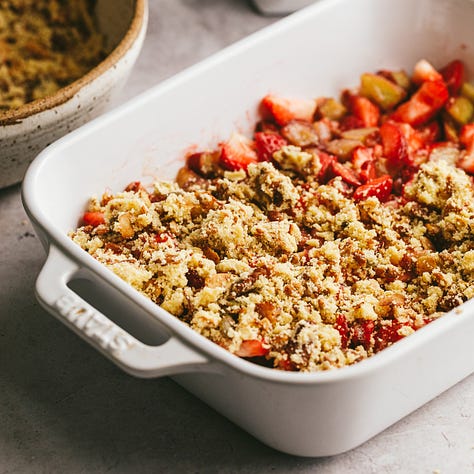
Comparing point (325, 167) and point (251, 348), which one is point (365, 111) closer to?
point (325, 167)

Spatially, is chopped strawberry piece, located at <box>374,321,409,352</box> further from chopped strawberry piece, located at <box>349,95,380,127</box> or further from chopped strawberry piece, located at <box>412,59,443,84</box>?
chopped strawberry piece, located at <box>412,59,443,84</box>

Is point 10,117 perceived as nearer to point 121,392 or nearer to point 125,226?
point 125,226

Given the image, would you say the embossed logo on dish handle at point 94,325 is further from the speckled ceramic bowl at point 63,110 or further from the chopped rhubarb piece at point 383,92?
the chopped rhubarb piece at point 383,92

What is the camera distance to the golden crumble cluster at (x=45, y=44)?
2.31 metres

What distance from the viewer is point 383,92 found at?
2.18m

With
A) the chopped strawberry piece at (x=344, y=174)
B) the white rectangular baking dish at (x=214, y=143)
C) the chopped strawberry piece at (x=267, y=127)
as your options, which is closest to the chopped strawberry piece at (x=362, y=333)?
the white rectangular baking dish at (x=214, y=143)

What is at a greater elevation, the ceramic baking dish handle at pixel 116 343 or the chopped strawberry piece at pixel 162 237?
the ceramic baking dish handle at pixel 116 343

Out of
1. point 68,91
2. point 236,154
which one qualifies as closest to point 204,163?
point 236,154

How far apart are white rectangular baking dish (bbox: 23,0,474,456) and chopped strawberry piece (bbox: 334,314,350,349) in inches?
5.2

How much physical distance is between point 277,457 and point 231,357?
0.97ft

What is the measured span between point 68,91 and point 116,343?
670 millimetres

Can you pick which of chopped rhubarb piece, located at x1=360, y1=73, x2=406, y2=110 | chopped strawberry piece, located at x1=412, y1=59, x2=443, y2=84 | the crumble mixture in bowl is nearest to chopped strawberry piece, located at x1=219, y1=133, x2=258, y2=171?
the crumble mixture in bowl

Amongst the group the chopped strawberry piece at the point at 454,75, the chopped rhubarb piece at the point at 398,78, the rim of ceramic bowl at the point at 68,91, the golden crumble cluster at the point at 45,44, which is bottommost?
the golden crumble cluster at the point at 45,44

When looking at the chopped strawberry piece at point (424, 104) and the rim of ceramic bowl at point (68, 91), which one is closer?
the rim of ceramic bowl at point (68, 91)
